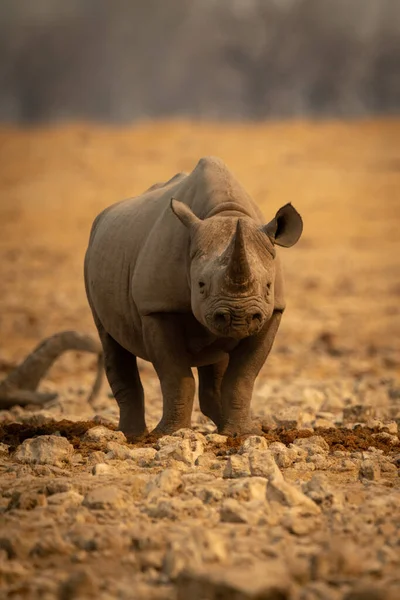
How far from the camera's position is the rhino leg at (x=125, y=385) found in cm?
818

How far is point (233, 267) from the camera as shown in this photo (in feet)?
20.7

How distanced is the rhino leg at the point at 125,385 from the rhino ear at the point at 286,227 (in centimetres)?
190

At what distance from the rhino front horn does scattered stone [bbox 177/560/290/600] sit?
2471 mm

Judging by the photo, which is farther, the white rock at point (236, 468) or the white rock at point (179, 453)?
the white rock at point (179, 453)

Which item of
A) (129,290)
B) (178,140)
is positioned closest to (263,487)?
(129,290)

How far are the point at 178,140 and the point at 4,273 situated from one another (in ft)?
65.2

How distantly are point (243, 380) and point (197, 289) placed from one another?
0.82m

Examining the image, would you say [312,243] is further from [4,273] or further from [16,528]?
[16,528]

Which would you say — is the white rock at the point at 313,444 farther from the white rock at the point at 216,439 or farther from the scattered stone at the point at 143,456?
the scattered stone at the point at 143,456

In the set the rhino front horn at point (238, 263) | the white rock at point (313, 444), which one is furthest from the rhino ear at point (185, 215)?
the white rock at point (313, 444)

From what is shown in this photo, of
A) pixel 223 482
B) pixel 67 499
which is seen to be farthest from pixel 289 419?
pixel 67 499

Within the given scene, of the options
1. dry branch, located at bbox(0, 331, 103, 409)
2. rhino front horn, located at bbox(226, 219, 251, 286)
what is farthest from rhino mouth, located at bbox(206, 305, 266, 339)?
dry branch, located at bbox(0, 331, 103, 409)

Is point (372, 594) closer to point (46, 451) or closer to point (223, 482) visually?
point (223, 482)

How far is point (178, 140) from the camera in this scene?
1694 inches
